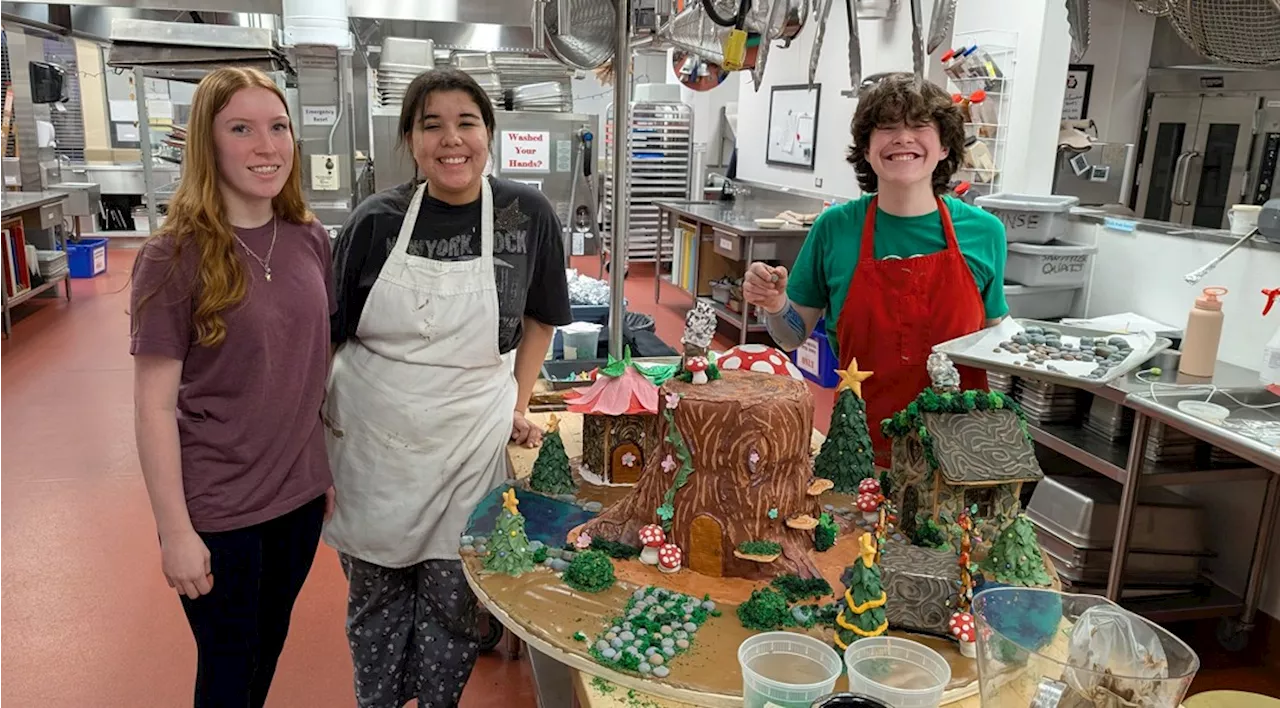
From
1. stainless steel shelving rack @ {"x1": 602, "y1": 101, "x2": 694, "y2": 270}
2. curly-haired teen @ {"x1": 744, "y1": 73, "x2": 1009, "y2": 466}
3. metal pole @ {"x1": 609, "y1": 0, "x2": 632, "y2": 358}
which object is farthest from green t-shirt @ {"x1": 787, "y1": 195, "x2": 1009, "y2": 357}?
stainless steel shelving rack @ {"x1": 602, "y1": 101, "x2": 694, "y2": 270}

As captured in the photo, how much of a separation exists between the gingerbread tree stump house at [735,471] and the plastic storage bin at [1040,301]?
7.83 feet

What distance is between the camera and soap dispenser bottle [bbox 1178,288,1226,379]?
2602mm

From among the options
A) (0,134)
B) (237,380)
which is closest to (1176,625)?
(237,380)

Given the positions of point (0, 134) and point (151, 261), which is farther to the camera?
point (0, 134)

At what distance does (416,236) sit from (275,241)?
0.89 ft

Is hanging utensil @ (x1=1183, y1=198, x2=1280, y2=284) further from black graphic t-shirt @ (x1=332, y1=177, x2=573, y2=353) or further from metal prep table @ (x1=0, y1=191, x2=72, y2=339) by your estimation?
metal prep table @ (x1=0, y1=191, x2=72, y2=339)

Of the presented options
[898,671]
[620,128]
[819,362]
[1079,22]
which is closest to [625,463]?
[620,128]

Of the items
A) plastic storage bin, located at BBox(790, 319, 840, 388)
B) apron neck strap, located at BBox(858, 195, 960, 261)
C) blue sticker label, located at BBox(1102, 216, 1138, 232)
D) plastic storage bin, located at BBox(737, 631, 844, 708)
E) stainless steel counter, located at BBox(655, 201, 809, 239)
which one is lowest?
plastic storage bin, located at BBox(790, 319, 840, 388)

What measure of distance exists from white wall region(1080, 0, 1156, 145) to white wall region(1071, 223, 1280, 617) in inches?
65.4

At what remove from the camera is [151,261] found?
56.6 inches

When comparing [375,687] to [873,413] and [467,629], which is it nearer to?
[467,629]

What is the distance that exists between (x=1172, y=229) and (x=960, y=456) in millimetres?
2372

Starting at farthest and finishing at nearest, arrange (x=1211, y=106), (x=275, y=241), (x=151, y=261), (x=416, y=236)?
(x=1211, y=106), (x=416, y=236), (x=275, y=241), (x=151, y=261)

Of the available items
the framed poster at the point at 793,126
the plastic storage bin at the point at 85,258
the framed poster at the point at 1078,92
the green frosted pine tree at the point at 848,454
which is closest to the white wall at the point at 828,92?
the framed poster at the point at 793,126
